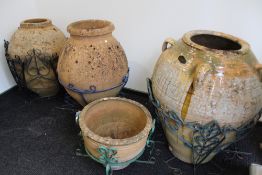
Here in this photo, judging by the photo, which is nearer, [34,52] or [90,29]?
[90,29]

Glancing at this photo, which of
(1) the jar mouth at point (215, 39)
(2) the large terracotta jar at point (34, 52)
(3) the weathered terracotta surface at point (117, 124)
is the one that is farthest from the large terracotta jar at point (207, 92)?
(2) the large terracotta jar at point (34, 52)

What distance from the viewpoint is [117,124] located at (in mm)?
1109

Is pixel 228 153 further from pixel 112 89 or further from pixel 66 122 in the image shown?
pixel 66 122

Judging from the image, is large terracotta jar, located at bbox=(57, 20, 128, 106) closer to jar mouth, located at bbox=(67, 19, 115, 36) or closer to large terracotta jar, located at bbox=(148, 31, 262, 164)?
jar mouth, located at bbox=(67, 19, 115, 36)

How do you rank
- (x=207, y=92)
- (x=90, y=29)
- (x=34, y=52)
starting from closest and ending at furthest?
1. (x=207, y=92)
2. (x=90, y=29)
3. (x=34, y=52)

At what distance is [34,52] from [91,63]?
399mm

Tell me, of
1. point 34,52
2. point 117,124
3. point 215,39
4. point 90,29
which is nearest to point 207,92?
point 215,39

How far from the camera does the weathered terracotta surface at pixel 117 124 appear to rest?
854 mm

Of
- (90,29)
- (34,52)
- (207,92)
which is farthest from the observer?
(34,52)

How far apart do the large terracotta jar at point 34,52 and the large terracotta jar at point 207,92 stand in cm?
68

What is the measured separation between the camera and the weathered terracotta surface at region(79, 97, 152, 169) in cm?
85

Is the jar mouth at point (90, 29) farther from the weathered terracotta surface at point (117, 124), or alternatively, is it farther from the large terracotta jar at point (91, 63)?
the weathered terracotta surface at point (117, 124)

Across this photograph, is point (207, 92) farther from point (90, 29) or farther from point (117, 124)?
point (90, 29)

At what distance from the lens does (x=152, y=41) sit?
1285 mm
